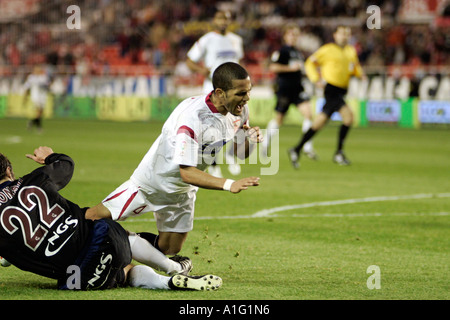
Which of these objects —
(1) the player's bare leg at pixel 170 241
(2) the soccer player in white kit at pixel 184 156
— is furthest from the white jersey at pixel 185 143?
(1) the player's bare leg at pixel 170 241

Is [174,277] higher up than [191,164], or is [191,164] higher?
[191,164]

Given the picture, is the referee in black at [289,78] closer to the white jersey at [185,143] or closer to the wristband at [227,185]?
the white jersey at [185,143]

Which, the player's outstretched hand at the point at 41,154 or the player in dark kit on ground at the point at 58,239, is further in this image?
the player's outstretched hand at the point at 41,154

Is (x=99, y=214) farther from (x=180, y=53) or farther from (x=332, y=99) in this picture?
(x=180, y=53)

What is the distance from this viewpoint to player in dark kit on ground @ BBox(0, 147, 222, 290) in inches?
187

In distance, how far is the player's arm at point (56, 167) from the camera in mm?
5016

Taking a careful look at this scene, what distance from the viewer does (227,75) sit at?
532cm

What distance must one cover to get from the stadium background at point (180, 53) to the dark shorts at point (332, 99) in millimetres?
11189

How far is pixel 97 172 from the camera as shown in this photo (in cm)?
1269

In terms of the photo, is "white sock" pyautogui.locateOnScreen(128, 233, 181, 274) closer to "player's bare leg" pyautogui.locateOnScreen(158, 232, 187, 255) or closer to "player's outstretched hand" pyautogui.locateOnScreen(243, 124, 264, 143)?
"player's bare leg" pyautogui.locateOnScreen(158, 232, 187, 255)
